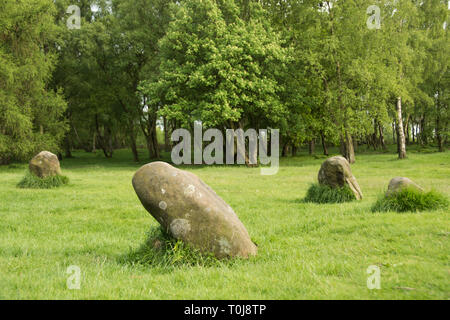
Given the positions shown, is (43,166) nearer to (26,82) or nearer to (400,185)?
(400,185)

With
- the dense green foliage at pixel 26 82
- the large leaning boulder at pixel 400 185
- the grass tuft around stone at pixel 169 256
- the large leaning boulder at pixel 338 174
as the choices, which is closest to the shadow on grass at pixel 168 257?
the grass tuft around stone at pixel 169 256

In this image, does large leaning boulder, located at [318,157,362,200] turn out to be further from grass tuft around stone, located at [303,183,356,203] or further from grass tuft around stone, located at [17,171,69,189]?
grass tuft around stone, located at [17,171,69,189]

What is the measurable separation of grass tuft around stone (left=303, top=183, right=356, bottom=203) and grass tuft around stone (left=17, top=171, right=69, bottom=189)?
12.4m

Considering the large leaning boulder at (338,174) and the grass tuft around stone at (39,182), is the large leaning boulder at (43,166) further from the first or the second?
the large leaning boulder at (338,174)

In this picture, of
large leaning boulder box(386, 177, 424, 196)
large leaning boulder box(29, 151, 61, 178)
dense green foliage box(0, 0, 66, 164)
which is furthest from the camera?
dense green foliage box(0, 0, 66, 164)

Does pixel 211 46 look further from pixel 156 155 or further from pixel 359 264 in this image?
pixel 359 264

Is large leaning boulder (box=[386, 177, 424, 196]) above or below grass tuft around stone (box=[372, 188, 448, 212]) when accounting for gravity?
above

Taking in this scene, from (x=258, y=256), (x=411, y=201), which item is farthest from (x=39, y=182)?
(x=411, y=201)

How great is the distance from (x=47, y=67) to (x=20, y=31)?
384 centimetres

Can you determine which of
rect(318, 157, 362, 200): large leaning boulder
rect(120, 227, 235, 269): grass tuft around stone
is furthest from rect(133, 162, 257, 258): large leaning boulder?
rect(318, 157, 362, 200): large leaning boulder

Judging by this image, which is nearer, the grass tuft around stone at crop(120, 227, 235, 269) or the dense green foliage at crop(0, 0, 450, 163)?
the grass tuft around stone at crop(120, 227, 235, 269)

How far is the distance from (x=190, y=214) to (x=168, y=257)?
0.84m

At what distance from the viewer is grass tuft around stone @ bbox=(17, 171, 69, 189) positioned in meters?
17.3
